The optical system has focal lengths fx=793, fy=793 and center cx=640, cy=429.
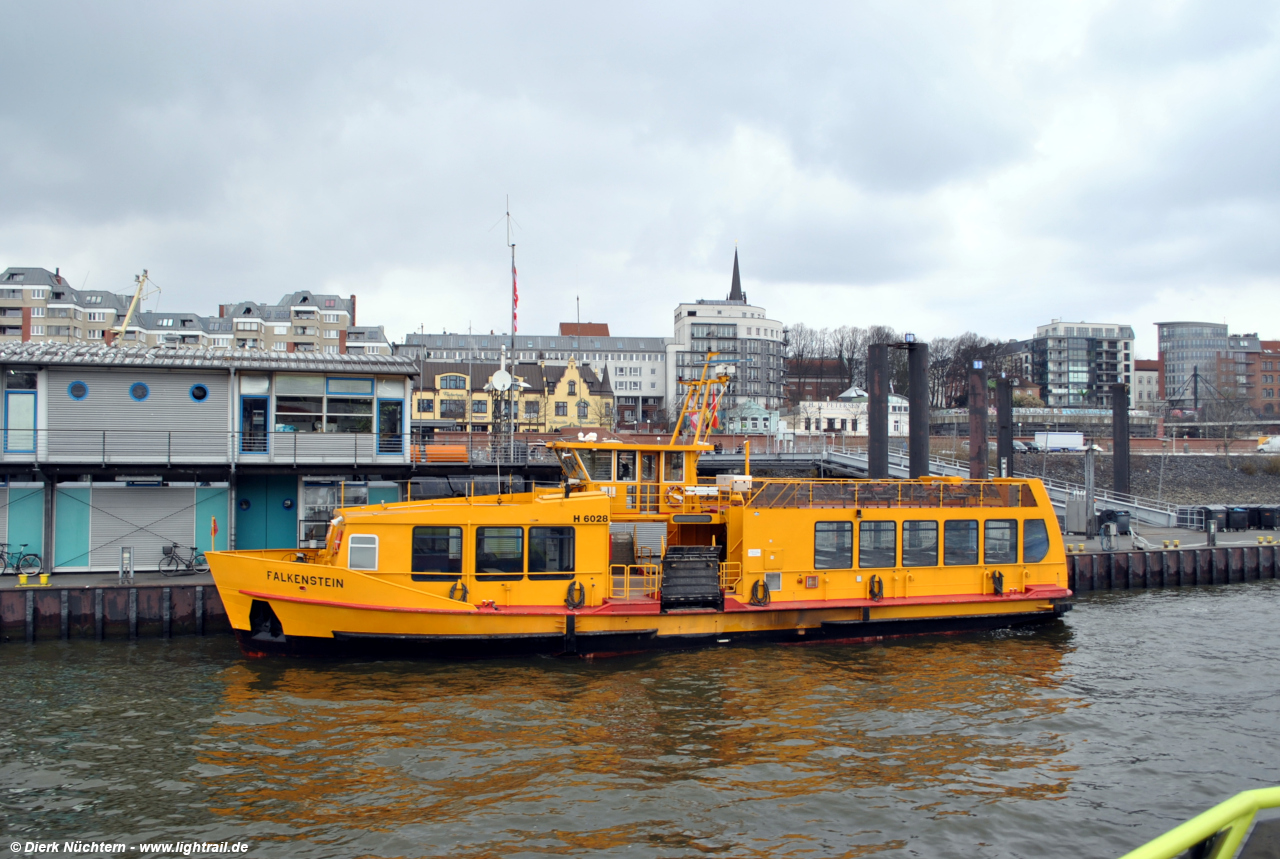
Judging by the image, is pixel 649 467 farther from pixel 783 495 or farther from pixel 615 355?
pixel 615 355

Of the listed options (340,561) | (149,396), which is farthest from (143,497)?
(340,561)

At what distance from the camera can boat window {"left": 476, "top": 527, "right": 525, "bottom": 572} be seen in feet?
51.4

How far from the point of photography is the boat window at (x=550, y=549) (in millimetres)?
15875

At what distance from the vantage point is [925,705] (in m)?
13.2

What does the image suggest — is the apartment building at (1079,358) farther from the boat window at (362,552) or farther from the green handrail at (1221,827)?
the green handrail at (1221,827)

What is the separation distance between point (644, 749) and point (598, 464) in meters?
7.80

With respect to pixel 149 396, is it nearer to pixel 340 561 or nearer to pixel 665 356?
pixel 340 561

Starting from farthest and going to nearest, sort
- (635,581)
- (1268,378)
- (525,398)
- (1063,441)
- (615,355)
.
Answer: (1268,378) < (615,355) < (525,398) < (1063,441) < (635,581)

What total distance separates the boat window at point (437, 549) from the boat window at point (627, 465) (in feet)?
13.7

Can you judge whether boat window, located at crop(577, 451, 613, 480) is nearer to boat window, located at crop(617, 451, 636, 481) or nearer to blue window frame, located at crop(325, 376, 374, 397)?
boat window, located at crop(617, 451, 636, 481)

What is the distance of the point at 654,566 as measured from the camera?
1677cm

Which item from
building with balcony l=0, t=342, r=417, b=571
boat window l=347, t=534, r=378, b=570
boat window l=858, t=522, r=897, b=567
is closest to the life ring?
boat window l=858, t=522, r=897, b=567

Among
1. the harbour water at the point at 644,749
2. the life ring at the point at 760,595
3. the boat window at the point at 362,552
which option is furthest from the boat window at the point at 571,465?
the boat window at the point at 362,552

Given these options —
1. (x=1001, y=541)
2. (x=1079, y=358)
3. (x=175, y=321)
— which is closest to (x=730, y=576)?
(x=1001, y=541)
